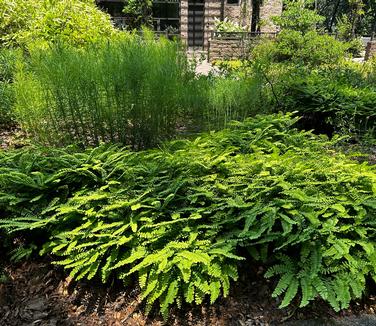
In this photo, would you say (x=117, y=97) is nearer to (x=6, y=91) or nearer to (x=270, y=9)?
(x=6, y=91)

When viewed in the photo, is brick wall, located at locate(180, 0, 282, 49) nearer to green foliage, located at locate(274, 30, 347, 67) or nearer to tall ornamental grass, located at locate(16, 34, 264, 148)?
green foliage, located at locate(274, 30, 347, 67)

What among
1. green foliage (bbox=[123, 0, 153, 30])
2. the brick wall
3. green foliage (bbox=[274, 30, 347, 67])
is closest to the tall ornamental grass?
green foliage (bbox=[274, 30, 347, 67])

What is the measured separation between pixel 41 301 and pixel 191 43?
58.6 ft

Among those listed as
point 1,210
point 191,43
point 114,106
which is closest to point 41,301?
point 1,210

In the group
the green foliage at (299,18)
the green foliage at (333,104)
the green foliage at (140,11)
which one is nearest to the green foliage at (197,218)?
the green foliage at (333,104)

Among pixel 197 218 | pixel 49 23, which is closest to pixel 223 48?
pixel 49 23

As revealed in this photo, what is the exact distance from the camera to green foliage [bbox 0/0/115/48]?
585 centimetres

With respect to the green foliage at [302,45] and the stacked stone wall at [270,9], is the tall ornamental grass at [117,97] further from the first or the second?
the stacked stone wall at [270,9]

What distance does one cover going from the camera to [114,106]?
403 cm

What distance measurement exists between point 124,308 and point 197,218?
2.35 ft

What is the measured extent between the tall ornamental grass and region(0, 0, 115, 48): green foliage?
146 cm

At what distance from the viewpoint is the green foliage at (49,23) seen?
Answer: 5.85m

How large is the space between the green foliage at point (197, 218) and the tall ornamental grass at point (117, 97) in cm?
98

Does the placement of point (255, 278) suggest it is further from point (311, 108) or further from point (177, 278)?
point (311, 108)
